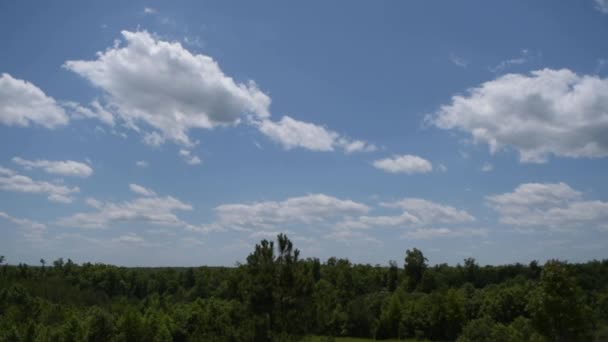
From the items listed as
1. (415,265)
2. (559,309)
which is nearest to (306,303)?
(559,309)

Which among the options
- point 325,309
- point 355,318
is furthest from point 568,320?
point 355,318

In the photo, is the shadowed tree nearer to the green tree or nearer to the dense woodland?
the dense woodland

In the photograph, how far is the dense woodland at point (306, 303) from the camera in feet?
71.6

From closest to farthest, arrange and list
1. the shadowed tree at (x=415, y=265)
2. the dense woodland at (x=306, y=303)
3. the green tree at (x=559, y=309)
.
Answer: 1. the dense woodland at (x=306, y=303)
2. the green tree at (x=559, y=309)
3. the shadowed tree at (x=415, y=265)

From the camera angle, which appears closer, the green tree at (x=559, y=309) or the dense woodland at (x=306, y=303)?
the dense woodland at (x=306, y=303)

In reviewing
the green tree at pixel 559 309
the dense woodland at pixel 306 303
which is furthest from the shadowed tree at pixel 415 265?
the green tree at pixel 559 309

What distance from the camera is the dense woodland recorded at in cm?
2183

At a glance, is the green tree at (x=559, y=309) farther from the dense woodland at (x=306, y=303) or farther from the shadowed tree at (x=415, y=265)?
the shadowed tree at (x=415, y=265)

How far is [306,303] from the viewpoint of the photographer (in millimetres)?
21594

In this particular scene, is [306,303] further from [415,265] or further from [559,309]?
[415,265]

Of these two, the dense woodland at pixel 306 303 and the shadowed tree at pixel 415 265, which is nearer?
the dense woodland at pixel 306 303

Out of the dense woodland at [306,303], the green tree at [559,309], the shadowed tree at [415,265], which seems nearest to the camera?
the dense woodland at [306,303]

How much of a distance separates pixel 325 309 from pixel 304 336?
59.8 inches

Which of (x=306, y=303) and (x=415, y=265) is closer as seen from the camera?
(x=306, y=303)
